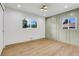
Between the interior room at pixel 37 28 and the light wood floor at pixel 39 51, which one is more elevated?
the interior room at pixel 37 28

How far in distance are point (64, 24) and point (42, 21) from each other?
266cm

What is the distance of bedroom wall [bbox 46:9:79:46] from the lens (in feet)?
17.4

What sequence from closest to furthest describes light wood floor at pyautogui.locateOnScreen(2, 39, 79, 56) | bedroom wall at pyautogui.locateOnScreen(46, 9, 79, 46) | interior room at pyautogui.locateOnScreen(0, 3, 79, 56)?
light wood floor at pyautogui.locateOnScreen(2, 39, 79, 56) → interior room at pyautogui.locateOnScreen(0, 3, 79, 56) → bedroom wall at pyautogui.locateOnScreen(46, 9, 79, 46)

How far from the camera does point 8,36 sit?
4.90 metres

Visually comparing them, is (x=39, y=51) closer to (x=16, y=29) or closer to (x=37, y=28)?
(x=16, y=29)

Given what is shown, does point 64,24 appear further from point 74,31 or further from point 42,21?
point 42,21

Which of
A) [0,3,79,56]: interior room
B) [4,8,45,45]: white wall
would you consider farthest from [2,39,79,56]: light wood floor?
[4,8,45,45]: white wall

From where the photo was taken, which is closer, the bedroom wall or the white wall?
the white wall

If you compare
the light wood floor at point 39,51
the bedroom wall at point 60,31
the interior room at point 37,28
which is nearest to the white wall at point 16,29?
the interior room at point 37,28

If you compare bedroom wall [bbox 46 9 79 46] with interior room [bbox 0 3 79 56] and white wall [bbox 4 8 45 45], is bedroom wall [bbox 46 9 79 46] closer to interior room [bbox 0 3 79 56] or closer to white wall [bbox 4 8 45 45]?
interior room [bbox 0 3 79 56]

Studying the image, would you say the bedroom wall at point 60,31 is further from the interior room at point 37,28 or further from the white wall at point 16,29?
the white wall at point 16,29

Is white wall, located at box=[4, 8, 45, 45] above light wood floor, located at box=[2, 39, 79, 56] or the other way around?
above

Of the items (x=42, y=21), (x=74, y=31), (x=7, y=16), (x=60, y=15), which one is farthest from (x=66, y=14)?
(x=7, y=16)

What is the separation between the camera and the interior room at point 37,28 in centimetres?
431
